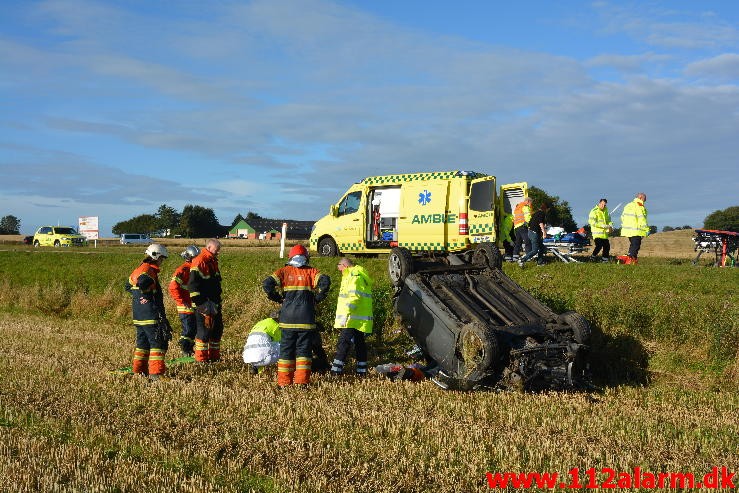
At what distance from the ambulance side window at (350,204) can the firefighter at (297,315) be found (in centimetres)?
906

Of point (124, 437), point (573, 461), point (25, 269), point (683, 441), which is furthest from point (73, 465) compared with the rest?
point (25, 269)

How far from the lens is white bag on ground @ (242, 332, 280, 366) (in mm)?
8914

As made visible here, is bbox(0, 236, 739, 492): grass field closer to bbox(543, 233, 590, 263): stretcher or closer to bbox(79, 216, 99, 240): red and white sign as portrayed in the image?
bbox(543, 233, 590, 263): stretcher

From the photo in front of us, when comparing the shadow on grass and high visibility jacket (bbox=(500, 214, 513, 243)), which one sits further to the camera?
high visibility jacket (bbox=(500, 214, 513, 243))

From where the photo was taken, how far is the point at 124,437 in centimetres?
579

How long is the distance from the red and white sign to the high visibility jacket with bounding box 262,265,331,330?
119 ft

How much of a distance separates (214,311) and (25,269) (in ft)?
43.6

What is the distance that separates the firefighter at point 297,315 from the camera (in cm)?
820

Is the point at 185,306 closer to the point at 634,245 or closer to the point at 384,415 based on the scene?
the point at 384,415

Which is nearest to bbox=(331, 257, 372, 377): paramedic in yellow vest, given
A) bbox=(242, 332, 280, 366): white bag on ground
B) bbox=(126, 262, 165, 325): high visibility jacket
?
bbox=(242, 332, 280, 366): white bag on ground

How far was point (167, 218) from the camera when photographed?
91938 mm

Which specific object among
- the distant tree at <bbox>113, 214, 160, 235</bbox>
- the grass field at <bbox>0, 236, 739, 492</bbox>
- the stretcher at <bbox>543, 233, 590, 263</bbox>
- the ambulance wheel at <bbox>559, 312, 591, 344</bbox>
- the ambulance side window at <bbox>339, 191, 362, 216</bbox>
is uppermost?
the distant tree at <bbox>113, 214, 160, 235</bbox>

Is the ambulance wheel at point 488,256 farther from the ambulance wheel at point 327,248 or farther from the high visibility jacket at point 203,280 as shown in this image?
the ambulance wheel at point 327,248

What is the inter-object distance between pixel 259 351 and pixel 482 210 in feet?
26.3
